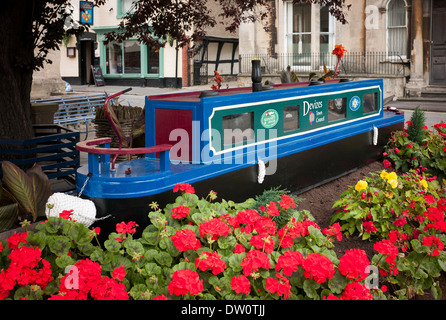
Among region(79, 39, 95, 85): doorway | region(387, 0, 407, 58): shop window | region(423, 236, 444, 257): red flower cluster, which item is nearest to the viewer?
region(423, 236, 444, 257): red flower cluster

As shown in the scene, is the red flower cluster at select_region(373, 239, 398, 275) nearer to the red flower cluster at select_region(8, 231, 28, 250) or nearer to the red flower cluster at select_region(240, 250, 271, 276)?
the red flower cluster at select_region(240, 250, 271, 276)

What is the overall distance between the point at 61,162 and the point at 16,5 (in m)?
1.80

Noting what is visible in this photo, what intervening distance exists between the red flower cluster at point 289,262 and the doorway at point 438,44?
17.3m

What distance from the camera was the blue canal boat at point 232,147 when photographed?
4.31 meters

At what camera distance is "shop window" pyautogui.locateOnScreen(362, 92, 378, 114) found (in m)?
7.83

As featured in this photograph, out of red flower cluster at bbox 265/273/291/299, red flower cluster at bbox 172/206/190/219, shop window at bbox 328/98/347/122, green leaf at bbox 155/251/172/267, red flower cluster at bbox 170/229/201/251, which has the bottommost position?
red flower cluster at bbox 265/273/291/299

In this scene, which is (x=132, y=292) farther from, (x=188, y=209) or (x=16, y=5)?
(x=16, y=5)

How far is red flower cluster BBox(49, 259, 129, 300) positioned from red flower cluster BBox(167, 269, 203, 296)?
266 mm

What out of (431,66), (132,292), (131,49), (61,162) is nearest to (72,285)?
(132,292)

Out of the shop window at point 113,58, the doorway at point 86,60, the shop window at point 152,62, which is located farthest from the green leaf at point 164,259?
the doorway at point 86,60

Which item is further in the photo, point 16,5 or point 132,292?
point 16,5

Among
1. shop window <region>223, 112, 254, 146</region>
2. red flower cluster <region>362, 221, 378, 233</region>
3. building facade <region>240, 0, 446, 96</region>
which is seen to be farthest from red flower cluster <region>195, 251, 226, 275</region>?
building facade <region>240, 0, 446, 96</region>

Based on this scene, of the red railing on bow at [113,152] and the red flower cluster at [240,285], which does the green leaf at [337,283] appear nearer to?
the red flower cluster at [240,285]

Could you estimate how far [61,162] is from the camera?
6258 mm
